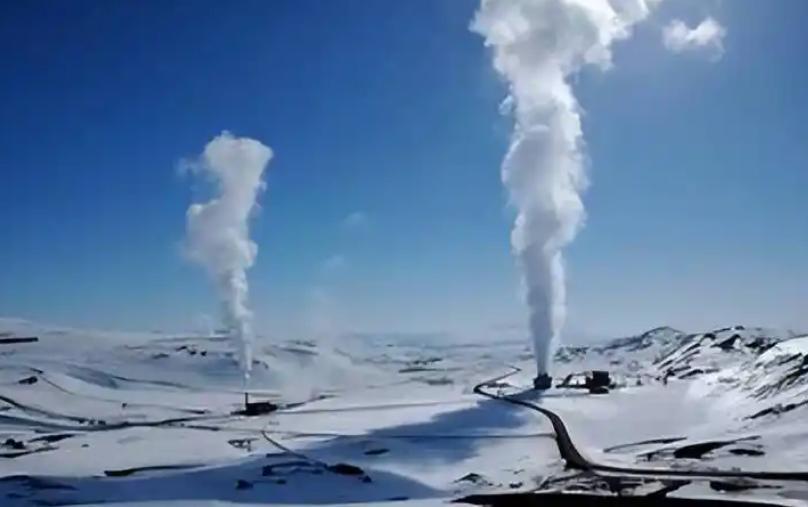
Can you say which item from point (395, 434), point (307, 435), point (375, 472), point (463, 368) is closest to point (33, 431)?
point (307, 435)

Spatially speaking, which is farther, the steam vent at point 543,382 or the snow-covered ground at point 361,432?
the steam vent at point 543,382

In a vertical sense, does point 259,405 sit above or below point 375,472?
above

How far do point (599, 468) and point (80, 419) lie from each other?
43572mm

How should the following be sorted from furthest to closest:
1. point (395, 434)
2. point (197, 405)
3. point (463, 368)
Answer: point (463, 368) < point (197, 405) < point (395, 434)

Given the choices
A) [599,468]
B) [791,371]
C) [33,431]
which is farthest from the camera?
[33,431]

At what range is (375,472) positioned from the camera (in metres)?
33.9

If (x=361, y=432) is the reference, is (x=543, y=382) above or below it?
above

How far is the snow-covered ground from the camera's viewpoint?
3170 centimetres

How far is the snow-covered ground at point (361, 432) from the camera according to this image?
104 ft

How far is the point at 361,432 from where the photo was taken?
46500 mm

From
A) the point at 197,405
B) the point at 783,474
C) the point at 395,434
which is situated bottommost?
the point at 783,474

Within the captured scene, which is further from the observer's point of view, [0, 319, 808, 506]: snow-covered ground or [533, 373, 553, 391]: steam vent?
[533, 373, 553, 391]: steam vent

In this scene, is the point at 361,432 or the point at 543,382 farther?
the point at 543,382

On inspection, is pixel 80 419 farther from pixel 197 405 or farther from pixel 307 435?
pixel 307 435
